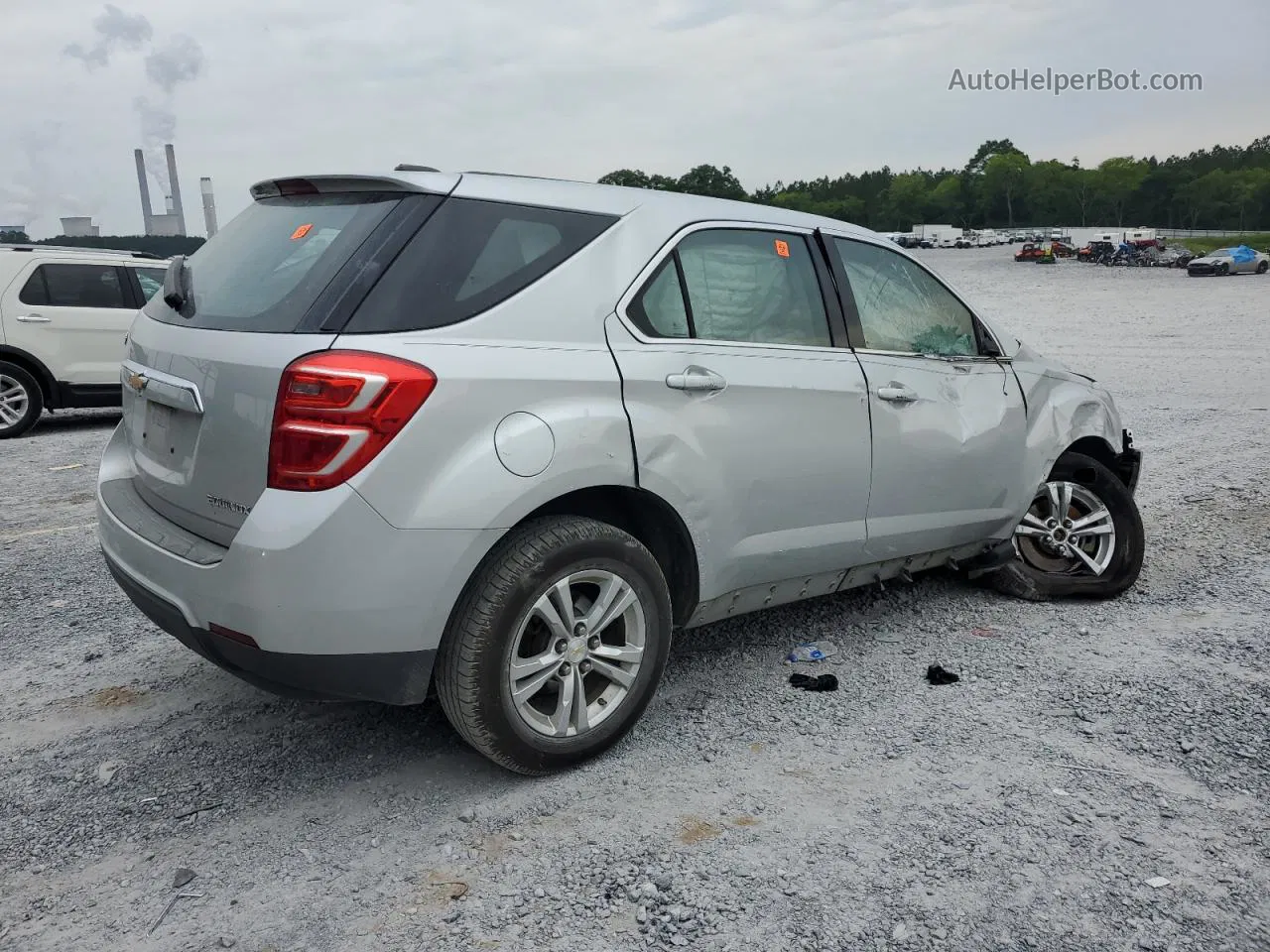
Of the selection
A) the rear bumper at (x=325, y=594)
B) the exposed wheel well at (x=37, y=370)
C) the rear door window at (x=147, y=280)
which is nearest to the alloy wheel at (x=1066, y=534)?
A: the rear bumper at (x=325, y=594)

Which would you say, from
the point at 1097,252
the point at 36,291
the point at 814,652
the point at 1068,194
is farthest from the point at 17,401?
the point at 1068,194

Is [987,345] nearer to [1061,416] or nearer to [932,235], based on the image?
[1061,416]

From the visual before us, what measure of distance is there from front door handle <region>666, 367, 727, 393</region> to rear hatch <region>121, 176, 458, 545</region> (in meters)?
0.92

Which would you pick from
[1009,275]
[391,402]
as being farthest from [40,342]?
[1009,275]

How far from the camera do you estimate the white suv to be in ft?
34.3

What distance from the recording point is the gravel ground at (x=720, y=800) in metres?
2.57

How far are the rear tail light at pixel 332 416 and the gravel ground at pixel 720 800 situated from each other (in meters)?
1.08

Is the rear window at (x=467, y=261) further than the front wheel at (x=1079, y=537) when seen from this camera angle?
No

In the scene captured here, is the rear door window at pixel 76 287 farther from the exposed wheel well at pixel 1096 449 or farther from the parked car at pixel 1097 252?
the parked car at pixel 1097 252

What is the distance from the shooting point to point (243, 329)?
2996 millimetres

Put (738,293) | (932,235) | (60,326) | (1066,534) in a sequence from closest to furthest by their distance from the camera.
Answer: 1. (738,293)
2. (1066,534)
3. (60,326)
4. (932,235)

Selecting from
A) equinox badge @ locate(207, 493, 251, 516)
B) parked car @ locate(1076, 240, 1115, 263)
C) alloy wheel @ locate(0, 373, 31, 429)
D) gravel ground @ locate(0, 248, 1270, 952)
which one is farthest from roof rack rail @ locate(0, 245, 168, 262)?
parked car @ locate(1076, 240, 1115, 263)

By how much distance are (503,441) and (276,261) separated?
0.97 metres

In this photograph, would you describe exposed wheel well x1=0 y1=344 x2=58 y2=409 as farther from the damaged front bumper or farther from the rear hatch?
the damaged front bumper
